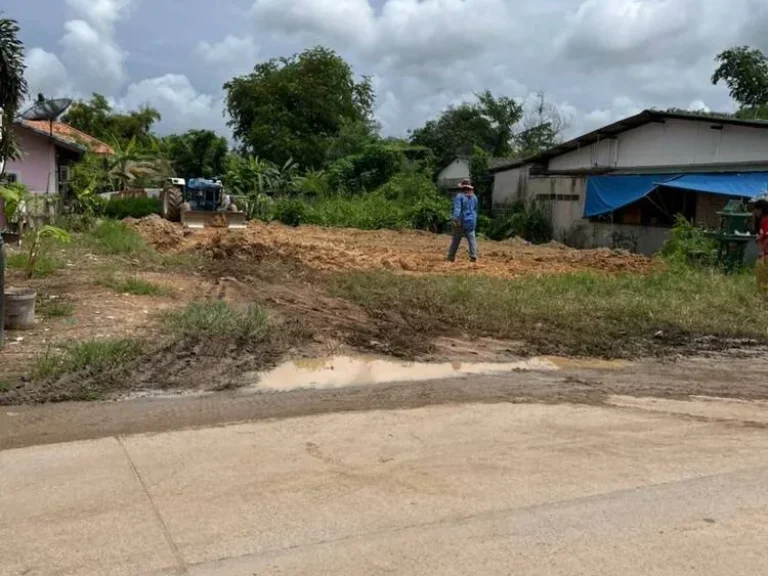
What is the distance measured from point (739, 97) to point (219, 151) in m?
28.2

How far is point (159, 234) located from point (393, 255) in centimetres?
666

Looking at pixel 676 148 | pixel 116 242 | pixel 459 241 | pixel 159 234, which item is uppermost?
pixel 676 148

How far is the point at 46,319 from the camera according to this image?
898 centimetres

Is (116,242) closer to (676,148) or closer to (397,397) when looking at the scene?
(397,397)

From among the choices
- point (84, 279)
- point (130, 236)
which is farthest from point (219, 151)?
point (84, 279)

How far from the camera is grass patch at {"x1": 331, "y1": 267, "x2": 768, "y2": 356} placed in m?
9.80

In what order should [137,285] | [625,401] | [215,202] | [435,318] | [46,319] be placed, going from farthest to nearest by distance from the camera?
[215,202], [137,285], [435,318], [46,319], [625,401]

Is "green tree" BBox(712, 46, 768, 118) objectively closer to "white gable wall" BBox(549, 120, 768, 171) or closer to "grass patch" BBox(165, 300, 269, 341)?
"white gable wall" BBox(549, 120, 768, 171)

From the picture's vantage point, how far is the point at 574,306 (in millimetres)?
11305

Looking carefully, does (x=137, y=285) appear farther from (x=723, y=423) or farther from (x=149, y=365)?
(x=723, y=423)

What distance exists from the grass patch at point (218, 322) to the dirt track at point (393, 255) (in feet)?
19.7

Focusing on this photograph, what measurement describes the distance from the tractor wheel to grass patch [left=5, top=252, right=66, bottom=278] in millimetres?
14725

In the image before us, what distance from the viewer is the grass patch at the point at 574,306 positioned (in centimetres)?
980

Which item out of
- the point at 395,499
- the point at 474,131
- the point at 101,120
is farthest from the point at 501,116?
the point at 395,499
